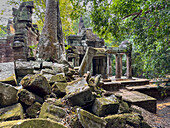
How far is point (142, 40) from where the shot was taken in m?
5.95

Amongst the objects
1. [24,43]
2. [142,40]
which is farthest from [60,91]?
[24,43]

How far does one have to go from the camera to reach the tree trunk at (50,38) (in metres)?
5.31

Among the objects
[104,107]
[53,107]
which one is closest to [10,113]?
[53,107]

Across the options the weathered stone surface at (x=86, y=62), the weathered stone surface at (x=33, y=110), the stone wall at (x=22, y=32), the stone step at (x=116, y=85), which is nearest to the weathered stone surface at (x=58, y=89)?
the weathered stone surface at (x=33, y=110)

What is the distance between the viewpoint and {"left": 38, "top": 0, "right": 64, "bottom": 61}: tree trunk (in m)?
5.31

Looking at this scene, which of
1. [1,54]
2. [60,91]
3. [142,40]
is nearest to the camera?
[60,91]

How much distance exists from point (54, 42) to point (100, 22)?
91.6 inches

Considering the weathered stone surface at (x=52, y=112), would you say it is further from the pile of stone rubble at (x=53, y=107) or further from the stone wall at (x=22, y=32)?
the stone wall at (x=22, y=32)

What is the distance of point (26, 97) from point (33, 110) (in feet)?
0.83

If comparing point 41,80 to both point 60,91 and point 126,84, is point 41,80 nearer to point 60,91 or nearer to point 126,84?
point 60,91

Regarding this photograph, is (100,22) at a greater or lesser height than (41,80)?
greater

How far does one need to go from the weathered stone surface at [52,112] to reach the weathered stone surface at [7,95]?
0.47 metres

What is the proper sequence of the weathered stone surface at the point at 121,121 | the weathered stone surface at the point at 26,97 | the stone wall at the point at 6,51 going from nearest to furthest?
the weathered stone surface at the point at 26,97, the weathered stone surface at the point at 121,121, the stone wall at the point at 6,51

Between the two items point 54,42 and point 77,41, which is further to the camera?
point 77,41
